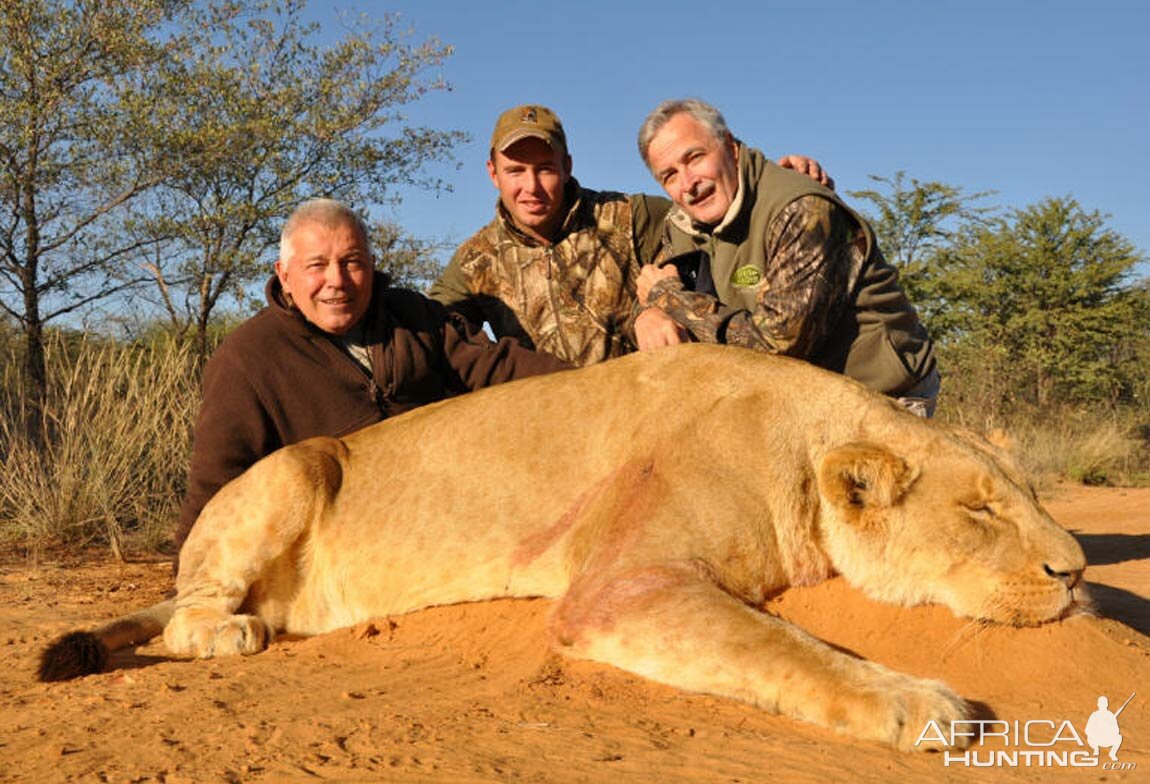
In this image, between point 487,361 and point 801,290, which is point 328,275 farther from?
point 801,290

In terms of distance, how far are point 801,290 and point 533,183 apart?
234 centimetres

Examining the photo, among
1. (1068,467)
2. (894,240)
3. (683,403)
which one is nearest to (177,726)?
(683,403)

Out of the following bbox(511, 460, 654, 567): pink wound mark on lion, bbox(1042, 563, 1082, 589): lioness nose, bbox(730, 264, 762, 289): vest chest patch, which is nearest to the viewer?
bbox(1042, 563, 1082, 589): lioness nose

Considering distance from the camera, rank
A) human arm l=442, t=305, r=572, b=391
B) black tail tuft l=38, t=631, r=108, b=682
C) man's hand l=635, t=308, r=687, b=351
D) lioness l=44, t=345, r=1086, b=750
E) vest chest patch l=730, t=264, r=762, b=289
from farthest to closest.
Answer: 1. human arm l=442, t=305, r=572, b=391
2. vest chest patch l=730, t=264, r=762, b=289
3. man's hand l=635, t=308, r=687, b=351
4. black tail tuft l=38, t=631, r=108, b=682
5. lioness l=44, t=345, r=1086, b=750

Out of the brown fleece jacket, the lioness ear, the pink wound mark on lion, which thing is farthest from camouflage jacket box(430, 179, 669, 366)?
the lioness ear

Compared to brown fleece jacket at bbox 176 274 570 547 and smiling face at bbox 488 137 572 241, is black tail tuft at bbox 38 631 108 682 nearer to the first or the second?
brown fleece jacket at bbox 176 274 570 547

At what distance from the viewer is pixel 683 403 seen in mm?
4375

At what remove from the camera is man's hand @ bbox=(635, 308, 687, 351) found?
557 cm

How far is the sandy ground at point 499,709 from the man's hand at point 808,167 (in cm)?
302

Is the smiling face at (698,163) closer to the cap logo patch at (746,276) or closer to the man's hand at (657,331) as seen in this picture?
the cap logo patch at (746,276)

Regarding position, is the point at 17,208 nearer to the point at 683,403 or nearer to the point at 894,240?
the point at 683,403

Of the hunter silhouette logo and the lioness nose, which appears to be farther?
the lioness nose

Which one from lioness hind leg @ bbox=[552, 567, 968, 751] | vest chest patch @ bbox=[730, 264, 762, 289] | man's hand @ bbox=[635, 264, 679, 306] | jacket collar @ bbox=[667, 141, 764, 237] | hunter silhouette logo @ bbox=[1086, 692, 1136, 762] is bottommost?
hunter silhouette logo @ bbox=[1086, 692, 1136, 762]

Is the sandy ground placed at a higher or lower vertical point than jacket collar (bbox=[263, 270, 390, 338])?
lower
